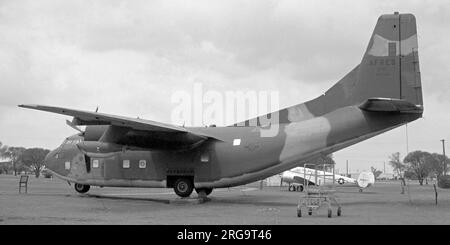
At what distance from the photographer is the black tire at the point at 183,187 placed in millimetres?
22125

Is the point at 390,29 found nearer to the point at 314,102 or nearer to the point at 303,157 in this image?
the point at 314,102

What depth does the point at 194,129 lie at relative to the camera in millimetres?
23312

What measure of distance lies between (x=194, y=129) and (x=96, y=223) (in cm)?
1117

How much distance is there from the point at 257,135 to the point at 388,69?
246 inches

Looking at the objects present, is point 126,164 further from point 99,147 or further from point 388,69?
point 388,69

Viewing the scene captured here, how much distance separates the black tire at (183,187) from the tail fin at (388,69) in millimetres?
6906

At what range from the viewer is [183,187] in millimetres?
22156

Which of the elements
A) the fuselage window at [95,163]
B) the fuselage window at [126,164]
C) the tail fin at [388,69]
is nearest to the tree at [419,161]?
the tail fin at [388,69]

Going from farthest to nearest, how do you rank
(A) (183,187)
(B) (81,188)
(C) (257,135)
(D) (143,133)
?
1. (B) (81,188)
2. (A) (183,187)
3. (D) (143,133)
4. (C) (257,135)

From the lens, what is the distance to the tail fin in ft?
61.8

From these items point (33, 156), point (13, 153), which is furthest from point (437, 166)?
point (13, 153)

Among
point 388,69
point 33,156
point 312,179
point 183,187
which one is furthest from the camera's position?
point 33,156

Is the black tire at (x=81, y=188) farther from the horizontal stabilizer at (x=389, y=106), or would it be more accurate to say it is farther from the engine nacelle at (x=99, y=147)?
the horizontal stabilizer at (x=389, y=106)
